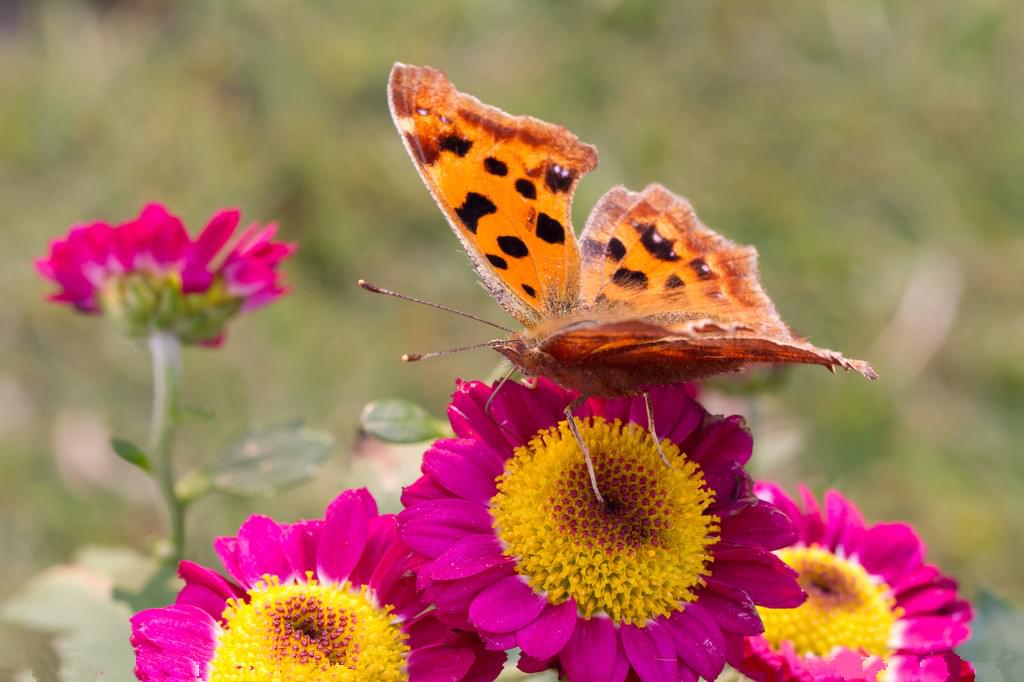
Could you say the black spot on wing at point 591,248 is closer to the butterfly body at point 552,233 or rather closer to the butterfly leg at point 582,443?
the butterfly body at point 552,233

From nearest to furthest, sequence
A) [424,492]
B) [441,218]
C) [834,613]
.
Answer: [424,492] < [834,613] < [441,218]

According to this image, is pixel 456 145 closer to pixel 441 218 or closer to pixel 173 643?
pixel 173 643

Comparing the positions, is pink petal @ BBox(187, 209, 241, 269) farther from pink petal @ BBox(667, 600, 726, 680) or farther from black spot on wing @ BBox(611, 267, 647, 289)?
pink petal @ BBox(667, 600, 726, 680)

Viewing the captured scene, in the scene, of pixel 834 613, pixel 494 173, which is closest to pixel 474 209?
pixel 494 173

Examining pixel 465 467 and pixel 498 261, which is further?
pixel 498 261

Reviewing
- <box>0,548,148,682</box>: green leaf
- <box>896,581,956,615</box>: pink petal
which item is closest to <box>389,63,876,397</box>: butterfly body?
<box>896,581,956,615</box>: pink petal

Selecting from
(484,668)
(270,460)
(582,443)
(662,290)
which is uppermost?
(662,290)

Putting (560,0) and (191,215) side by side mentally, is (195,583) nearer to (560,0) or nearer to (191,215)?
(191,215)
